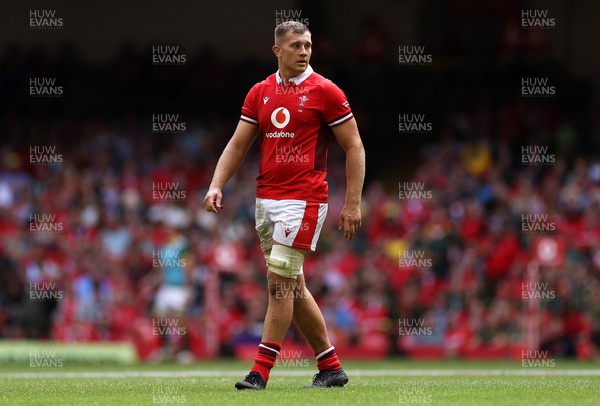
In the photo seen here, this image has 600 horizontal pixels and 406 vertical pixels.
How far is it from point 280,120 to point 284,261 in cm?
102

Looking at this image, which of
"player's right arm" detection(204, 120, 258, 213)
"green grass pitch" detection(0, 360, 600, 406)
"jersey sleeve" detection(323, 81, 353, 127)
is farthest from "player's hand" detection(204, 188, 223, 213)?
"green grass pitch" detection(0, 360, 600, 406)

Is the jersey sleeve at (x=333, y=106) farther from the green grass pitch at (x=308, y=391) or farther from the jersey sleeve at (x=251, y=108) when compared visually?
the green grass pitch at (x=308, y=391)

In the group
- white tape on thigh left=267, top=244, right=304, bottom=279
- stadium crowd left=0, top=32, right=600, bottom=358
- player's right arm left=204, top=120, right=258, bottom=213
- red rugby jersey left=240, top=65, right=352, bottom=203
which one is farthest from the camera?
stadium crowd left=0, top=32, right=600, bottom=358

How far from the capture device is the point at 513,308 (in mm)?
18672

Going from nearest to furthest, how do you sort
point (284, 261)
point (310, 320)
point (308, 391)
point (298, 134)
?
point (308, 391) → point (284, 261) → point (298, 134) → point (310, 320)

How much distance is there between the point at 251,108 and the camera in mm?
9234

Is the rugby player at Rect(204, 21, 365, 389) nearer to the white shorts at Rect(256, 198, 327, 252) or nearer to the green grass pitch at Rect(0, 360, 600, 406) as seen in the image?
the white shorts at Rect(256, 198, 327, 252)

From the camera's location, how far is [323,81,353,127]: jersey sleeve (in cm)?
902

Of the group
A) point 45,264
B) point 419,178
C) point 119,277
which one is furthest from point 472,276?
point 45,264

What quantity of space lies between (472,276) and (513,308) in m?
1.09

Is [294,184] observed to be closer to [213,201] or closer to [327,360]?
[213,201]

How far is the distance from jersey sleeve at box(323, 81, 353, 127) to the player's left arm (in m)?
0.04

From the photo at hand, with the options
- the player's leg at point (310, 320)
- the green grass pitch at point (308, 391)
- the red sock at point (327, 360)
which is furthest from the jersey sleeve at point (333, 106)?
the green grass pitch at point (308, 391)

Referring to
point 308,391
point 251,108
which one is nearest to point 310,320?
point 308,391
